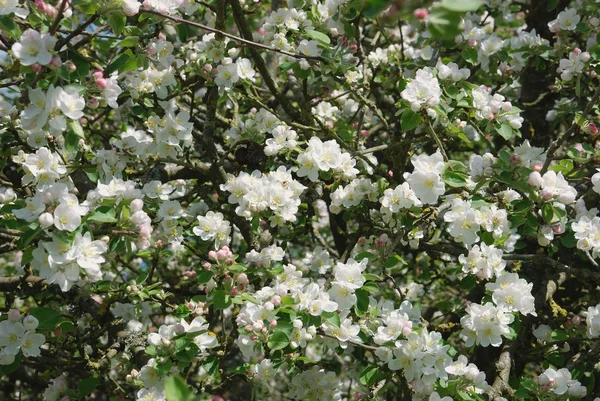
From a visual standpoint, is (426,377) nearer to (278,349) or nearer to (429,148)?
(278,349)

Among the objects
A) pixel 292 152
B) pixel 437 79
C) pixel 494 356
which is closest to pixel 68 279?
pixel 292 152

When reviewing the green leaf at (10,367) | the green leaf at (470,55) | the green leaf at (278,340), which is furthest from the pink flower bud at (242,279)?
the green leaf at (470,55)

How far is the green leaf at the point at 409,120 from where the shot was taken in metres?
2.47

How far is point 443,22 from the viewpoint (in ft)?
3.91

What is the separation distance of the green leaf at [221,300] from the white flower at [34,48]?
0.92m

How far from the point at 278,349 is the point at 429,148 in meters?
2.04

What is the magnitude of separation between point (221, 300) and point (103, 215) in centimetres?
50

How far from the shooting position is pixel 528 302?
246cm

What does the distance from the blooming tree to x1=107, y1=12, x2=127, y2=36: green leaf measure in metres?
0.05

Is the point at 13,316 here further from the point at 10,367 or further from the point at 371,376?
the point at 371,376

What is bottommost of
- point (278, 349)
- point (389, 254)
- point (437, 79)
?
point (278, 349)

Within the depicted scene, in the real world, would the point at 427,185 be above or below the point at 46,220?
above

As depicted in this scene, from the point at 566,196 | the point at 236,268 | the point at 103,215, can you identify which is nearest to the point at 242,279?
the point at 236,268

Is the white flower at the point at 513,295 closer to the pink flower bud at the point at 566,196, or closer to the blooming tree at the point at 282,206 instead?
the blooming tree at the point at 282,206
